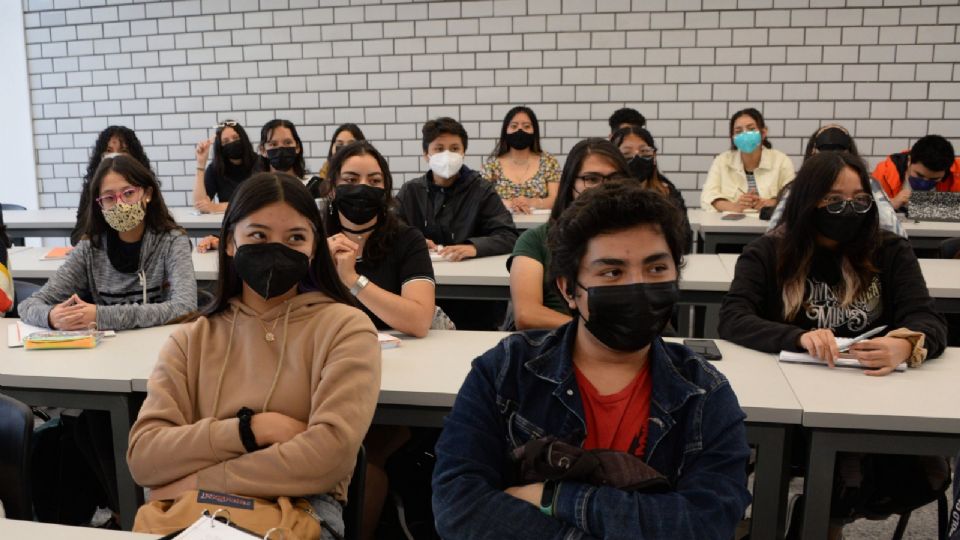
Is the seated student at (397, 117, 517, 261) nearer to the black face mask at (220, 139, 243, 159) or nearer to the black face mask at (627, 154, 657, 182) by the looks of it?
the black face mask at (627, 154, 657, 182)

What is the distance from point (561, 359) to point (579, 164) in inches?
53.8

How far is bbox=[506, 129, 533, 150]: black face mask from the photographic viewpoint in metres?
5.96

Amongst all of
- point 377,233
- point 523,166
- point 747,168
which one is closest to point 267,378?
point 377,233

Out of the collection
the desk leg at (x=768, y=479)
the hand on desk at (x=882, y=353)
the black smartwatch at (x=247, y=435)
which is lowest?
the desk leg at (x=768, y=479)

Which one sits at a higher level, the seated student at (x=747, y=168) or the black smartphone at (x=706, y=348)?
the seated student at (x=747, y=168)

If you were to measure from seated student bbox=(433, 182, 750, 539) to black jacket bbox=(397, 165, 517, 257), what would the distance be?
268 centimetres

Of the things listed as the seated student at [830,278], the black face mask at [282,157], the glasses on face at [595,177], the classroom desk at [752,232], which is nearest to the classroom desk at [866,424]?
the seated student at [830,278]

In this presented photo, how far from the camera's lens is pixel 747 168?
20.0 ft

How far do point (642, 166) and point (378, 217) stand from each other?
223 centimetres

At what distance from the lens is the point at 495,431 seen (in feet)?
5.22

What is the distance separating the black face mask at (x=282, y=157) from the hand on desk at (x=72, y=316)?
311 cm

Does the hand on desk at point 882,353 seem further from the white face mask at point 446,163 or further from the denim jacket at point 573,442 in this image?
the white face mask at point 446,163

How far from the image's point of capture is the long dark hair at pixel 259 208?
6.63 ft

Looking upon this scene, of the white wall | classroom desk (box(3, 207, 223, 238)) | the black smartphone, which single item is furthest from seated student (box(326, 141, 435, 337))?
the white wall
